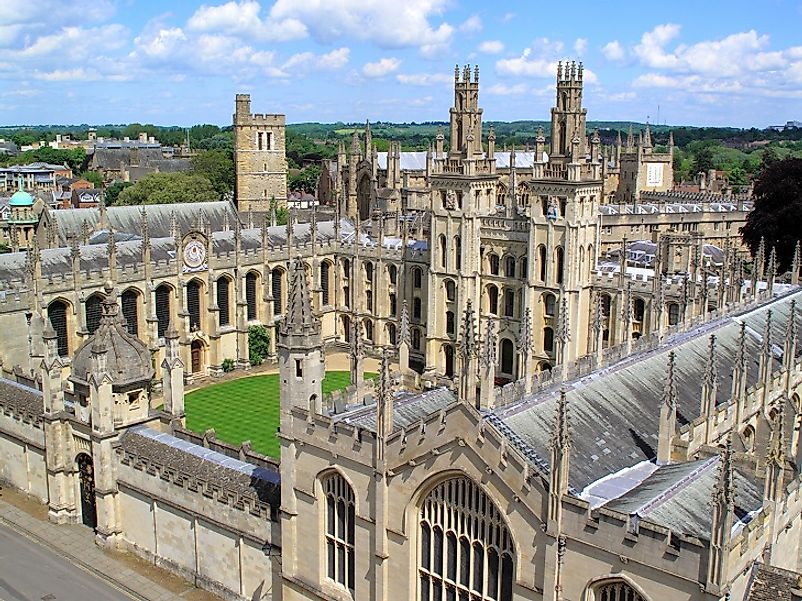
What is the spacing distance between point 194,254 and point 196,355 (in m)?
5.93

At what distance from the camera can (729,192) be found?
3346 inches

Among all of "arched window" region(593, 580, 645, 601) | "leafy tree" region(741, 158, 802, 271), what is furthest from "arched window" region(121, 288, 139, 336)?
"leafy tree" region(741, 158, 802, 271)

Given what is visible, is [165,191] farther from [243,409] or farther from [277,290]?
[243,409]

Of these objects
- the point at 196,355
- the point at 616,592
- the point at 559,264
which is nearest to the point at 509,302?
the point at 559,264

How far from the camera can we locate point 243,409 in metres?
41.7

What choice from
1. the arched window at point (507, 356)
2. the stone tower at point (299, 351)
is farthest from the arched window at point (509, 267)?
the stone tower at point (299, 351)

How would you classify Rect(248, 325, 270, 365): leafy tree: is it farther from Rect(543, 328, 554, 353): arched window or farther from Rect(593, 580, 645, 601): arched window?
Rect(593, 580, 645, 601): arched window

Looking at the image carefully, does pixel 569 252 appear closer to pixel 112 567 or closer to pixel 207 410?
→ pixel 207 410

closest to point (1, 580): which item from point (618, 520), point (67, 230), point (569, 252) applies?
point (618, 520)

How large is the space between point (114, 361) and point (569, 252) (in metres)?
23.7

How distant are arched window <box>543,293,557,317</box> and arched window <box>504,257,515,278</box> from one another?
2664 millimetres

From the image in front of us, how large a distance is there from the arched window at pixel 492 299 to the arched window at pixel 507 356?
5.97ft

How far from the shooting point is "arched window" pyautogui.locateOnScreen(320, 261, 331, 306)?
5466 cm

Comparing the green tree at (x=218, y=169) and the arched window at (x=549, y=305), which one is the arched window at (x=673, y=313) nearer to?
the arched window at (x=549, y=305)
